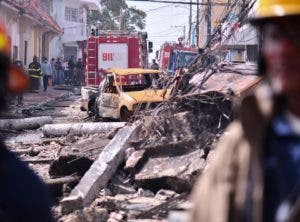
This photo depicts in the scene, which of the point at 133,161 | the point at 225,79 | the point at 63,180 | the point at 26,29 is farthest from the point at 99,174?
the point at 26,29

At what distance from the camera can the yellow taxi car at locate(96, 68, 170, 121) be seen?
50.3 ft

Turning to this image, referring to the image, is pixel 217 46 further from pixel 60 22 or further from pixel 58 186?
pixel 60 22

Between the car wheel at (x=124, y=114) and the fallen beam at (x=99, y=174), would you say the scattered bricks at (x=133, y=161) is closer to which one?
the fallen beam at (x=99, y=174)

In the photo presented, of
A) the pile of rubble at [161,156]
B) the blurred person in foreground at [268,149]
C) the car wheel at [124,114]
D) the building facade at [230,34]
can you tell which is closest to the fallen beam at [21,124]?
the car wheel at [124,114]

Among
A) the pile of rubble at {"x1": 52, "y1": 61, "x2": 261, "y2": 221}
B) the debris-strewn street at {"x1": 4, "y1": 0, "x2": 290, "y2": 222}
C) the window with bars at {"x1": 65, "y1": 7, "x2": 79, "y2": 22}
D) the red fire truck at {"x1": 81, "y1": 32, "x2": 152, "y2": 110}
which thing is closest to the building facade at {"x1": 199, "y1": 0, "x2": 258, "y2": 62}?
the debris-strewn street at {"x1": 4, "y1": 0, "x2": 290, "y2": 222}

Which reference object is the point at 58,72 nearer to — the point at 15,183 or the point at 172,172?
the point at 172,172

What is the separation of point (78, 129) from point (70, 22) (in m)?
44.1

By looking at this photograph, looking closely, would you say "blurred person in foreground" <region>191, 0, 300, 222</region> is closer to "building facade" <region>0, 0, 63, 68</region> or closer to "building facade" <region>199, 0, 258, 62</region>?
"building facade" <region>199, 0, 258, 62</region>

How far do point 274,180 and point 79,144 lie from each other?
979cm

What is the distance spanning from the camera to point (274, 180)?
1.71 m

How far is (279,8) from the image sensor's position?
1.73 metres

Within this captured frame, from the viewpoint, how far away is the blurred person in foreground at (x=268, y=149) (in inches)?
67.1

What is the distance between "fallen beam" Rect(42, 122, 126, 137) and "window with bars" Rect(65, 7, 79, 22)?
43655 mm

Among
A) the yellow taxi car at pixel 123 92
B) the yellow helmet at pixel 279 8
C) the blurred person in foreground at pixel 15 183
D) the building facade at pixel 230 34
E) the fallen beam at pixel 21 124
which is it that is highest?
the building facade at pixel 230 34
